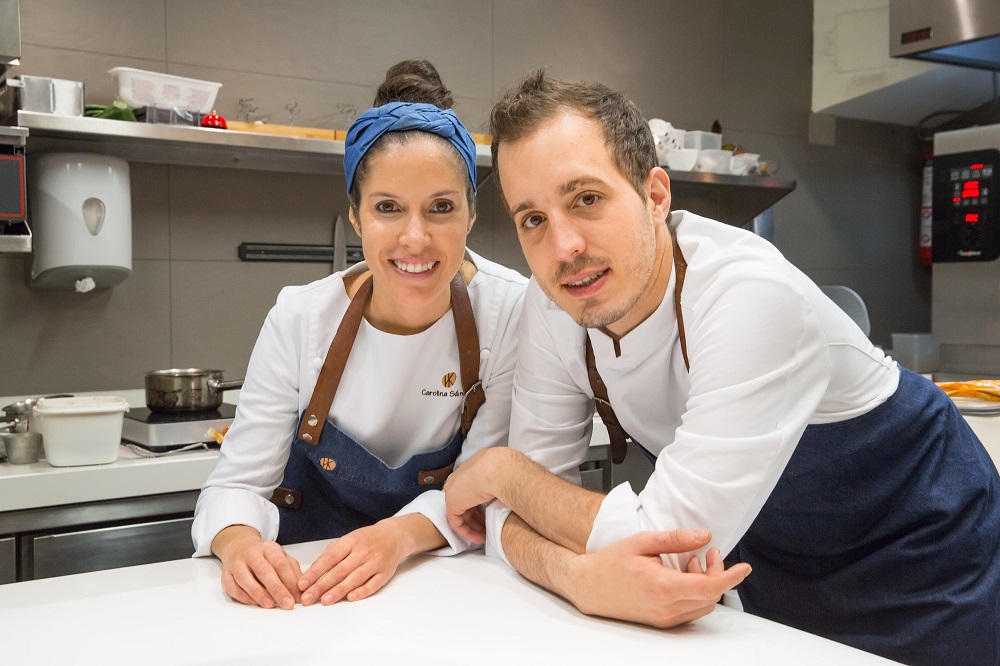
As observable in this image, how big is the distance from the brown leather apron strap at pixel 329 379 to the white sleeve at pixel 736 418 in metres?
0.57

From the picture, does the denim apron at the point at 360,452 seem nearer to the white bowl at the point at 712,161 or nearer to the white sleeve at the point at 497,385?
the white sleeve at the point at 497,385

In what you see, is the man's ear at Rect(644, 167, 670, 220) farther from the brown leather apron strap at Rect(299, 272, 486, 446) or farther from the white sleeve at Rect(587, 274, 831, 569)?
the brown leather apron strap at Rect(299, 272, 486, 446)

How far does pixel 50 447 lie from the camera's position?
1.80 m

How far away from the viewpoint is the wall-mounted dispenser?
91.8 inches

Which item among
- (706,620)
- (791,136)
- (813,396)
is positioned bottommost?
(706,620)

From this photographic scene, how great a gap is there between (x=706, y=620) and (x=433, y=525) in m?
0.45

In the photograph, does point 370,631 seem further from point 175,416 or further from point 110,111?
point 110,111

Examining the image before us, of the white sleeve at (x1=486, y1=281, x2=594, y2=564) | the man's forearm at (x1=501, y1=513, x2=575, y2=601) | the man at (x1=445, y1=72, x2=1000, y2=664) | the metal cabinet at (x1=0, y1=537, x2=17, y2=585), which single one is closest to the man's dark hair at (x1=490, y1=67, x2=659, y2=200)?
the man at (x1=445, y1=72, x2=1000, y2=664)

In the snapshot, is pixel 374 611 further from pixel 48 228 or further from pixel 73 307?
pixel 73 307

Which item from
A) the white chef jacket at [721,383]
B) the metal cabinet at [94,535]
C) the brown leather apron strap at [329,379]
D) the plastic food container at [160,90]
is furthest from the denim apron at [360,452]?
the plastic food container at [160,90]

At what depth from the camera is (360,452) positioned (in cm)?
149

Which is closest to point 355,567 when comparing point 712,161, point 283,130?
point 283,130

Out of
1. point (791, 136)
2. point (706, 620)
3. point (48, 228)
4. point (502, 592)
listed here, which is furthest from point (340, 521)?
point (791, 136)

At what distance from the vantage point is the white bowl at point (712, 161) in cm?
330
